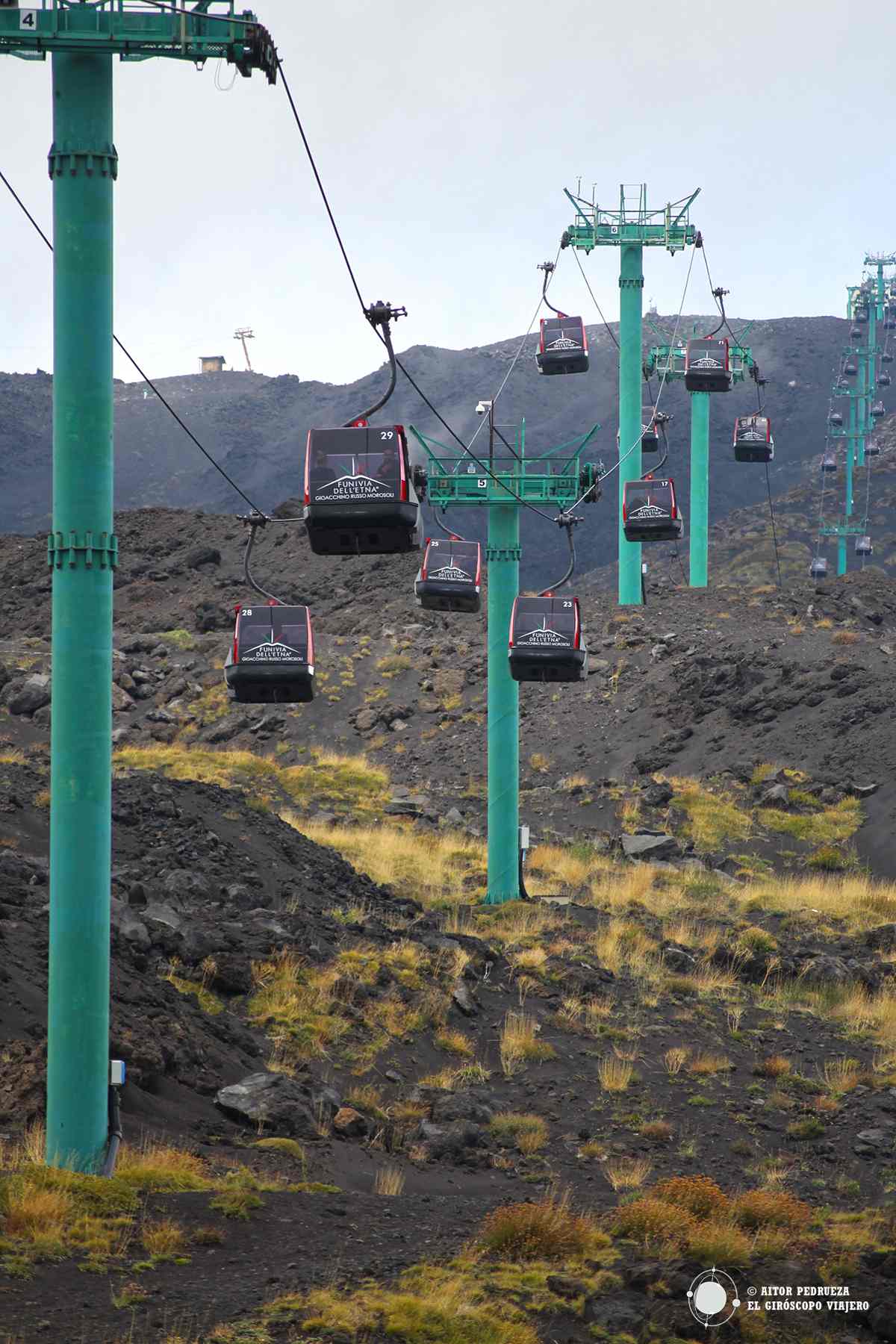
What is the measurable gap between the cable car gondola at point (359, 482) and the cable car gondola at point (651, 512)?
19628 millimetres

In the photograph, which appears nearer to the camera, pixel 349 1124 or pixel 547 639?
pixel 349 1124

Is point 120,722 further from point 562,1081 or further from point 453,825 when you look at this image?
point 562,1081

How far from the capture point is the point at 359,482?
12875 mm

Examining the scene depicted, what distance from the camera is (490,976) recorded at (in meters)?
17.5

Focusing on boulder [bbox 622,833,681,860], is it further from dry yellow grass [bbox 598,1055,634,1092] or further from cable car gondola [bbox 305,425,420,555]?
cable car gondola [bbox 305,425,420,555]

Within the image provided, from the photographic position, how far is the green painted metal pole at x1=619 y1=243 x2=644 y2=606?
43594 mm

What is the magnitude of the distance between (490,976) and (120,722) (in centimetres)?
2359

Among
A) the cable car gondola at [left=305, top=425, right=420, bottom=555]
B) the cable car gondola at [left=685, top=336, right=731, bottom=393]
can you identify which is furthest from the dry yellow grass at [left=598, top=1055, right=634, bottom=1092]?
the cable car gondola at [left=685, top=336, right=731, bottom=393]

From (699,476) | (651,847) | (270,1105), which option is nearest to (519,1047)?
(270,1105)

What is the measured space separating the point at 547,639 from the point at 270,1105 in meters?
9.57

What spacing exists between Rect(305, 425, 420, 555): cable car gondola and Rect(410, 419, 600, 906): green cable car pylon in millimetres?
6818

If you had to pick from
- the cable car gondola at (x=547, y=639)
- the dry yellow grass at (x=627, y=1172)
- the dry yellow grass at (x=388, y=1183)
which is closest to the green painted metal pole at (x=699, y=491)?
the cable car gondola at (x=547, y=639)

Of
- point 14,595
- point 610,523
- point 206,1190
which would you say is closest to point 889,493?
point 610,523

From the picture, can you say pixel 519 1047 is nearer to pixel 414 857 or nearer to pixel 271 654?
pixel 271 654
